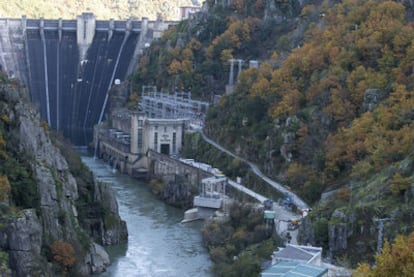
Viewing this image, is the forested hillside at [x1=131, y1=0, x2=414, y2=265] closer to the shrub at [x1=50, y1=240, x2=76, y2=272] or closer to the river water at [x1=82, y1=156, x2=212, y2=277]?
the river water at [x1=82, y1=156, x2=212, y2=277]

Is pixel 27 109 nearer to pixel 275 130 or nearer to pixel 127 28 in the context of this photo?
pixel 275 130

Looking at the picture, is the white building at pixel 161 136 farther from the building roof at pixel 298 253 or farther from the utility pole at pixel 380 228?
the utility pole at pixel 380 228

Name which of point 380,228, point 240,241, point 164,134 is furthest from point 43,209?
point 164,134

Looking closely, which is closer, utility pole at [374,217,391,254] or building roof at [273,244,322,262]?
building roof at [273,244,322,262]

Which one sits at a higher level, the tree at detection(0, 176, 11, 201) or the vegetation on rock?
the tree at detection(0, 176, 11, 201)

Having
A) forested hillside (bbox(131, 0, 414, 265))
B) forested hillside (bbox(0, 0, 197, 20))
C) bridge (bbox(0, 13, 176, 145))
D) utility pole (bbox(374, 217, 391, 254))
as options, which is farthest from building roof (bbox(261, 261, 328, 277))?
forested hillside (bbox(0, 0, 197, 20))

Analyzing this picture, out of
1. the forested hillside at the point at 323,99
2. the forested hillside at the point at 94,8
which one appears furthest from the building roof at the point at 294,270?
the forested hillside at the point at 94,8
